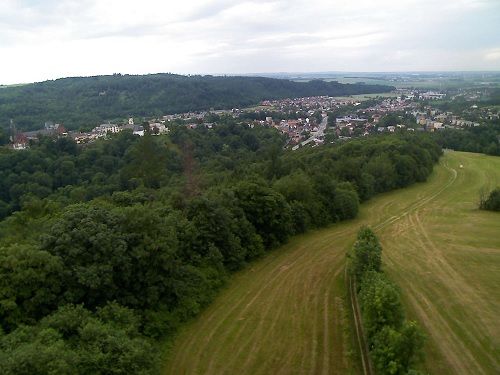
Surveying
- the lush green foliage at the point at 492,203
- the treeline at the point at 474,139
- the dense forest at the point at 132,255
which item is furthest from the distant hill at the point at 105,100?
the lush green foliage at the point at 492,203

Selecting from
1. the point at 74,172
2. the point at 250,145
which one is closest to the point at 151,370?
the point at 74,172

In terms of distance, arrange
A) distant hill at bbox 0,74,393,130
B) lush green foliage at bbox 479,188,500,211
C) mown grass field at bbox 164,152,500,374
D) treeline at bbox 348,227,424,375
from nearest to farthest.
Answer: treeline at bbox 348,227,424,375 → mown grass field at bbox 164,152,500,374 → lush green foliage at bbox 479,188,500,211 → distant hill at bbox 0,74,393,130

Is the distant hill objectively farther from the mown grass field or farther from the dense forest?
the mown grass field

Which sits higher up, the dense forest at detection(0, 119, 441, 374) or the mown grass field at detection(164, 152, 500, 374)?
the dense forest at detection(0, 119, 441, 374)

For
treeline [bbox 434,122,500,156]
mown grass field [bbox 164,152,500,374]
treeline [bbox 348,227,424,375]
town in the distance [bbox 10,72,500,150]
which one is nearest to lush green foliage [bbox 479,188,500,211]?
mown grass field [bbox 164,152,500,374]

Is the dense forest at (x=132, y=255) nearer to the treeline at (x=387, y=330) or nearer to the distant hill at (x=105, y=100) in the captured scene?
the treeline at (x=387, y=330)

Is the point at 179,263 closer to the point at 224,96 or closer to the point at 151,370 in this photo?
the point at 151,370
